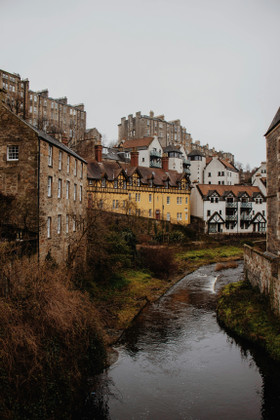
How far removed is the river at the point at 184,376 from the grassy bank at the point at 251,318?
0.61 m

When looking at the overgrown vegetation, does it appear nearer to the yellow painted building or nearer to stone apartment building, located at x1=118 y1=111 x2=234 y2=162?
the yellow painted building

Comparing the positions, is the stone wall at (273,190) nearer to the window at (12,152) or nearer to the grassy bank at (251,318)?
the grassy bank at (251,318)

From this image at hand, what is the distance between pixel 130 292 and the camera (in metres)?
28.9

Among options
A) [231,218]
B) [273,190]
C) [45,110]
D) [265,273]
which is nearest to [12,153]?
[265,273]

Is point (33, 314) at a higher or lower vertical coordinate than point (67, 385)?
higher

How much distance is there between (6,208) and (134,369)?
1169 cm

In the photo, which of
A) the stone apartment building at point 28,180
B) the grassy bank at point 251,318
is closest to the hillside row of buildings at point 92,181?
the stone apartment building at point 28,180

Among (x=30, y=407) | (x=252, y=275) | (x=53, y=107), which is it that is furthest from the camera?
(x=53, y=107)

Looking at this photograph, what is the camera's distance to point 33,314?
13.8 metres

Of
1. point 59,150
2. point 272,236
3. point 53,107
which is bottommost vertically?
point 272,236

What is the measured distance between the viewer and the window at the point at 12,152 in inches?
892

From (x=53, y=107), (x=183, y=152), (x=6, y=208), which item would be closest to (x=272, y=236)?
(x=6, y=208)

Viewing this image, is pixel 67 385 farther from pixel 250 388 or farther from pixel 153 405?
pixel 250 388

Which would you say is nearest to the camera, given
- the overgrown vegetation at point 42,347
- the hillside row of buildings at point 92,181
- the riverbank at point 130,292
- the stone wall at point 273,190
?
the overgrown vegetation at point 42,347
